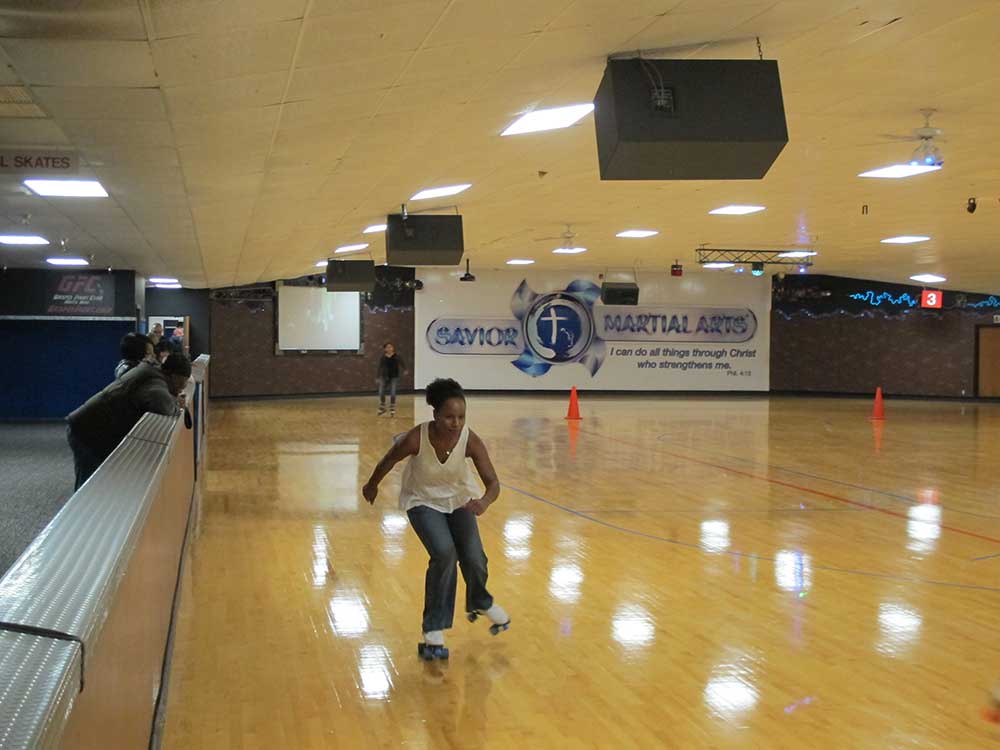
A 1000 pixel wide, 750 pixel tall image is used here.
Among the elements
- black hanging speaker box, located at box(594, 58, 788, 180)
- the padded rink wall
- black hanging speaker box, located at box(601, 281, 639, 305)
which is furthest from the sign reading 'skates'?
black hanging speaker box, located at box(601, 281, 639, 305)

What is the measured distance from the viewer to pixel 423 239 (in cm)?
1105

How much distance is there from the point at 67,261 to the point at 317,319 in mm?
8823

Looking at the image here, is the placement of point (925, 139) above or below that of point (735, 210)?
below

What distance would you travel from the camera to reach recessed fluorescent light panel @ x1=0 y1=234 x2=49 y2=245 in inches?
455

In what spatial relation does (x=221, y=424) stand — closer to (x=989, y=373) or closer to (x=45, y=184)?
(x=45, y=184)

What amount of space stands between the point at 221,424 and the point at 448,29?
13.2 m

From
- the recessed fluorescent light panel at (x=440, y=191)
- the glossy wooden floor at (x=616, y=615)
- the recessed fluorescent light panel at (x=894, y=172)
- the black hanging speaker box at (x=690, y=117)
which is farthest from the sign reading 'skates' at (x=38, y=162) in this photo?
the recessed fluorescent light panel at (x=894, y=172)

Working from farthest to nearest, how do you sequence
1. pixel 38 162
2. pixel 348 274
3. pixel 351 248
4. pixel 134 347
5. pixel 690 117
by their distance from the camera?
1. pixel 348 274
2. pixel 351 248
3. pixel 38 162
4. pixel 134 347
5. pixel 690 117

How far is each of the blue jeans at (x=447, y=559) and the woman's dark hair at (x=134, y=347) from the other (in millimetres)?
2169

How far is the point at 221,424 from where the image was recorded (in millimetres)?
16438

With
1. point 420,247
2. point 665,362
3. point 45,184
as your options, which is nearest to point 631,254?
point 665,362

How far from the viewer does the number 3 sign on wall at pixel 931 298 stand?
24.2 metres

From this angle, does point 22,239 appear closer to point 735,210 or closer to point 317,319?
point 735,210

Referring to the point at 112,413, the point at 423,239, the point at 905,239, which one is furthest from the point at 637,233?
the point at 112,413
